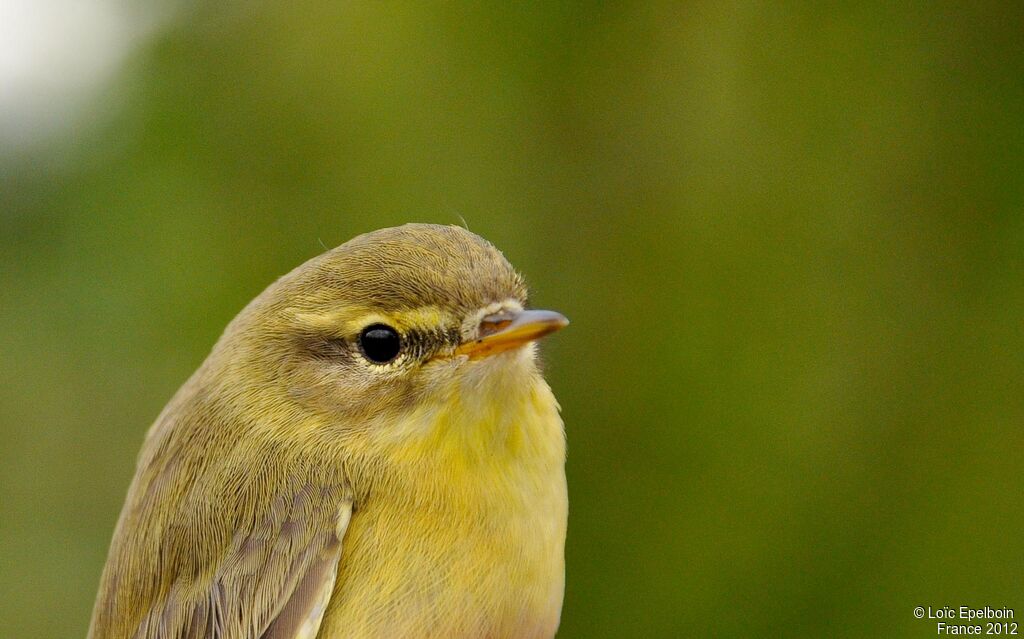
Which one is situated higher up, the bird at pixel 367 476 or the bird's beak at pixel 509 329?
the bird's beak at pixel 509 329

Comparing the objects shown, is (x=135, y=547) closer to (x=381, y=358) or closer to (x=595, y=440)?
(x=381, y=358)

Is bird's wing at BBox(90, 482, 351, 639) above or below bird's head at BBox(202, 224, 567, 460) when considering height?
below

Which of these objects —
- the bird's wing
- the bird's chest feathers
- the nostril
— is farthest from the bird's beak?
the bird's wing

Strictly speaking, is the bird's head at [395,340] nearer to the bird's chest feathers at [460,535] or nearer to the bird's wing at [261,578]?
the bird's chest feathers at [460,535]

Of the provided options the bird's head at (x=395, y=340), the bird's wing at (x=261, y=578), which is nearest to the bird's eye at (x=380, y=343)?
the bird's head at (x=395, y=340)

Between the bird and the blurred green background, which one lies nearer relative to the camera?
the bird

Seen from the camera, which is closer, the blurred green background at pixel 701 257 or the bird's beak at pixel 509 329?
the bird's beak at pixel 509 329

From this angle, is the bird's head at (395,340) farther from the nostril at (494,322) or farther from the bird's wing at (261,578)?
the bird's wing at (261,578)

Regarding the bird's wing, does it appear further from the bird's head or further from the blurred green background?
the blurred green background

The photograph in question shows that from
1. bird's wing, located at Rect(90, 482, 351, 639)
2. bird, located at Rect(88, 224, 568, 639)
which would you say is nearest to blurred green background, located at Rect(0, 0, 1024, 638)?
bird, located at Rect(88, 224, 568, 639)
